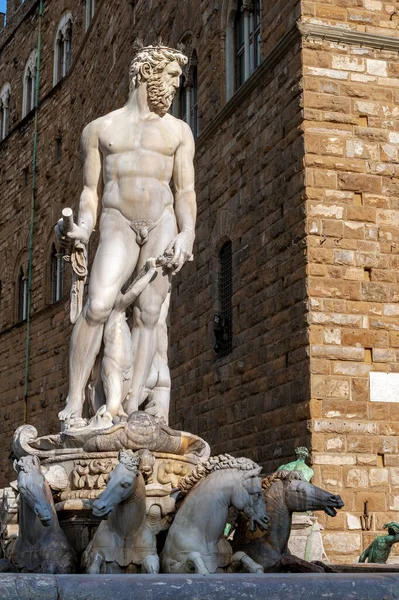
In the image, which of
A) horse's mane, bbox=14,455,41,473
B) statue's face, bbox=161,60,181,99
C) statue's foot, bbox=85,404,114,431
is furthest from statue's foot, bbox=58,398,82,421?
statue's face, bbox=161,60,181,99

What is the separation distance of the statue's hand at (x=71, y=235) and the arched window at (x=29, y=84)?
2439 centimetres

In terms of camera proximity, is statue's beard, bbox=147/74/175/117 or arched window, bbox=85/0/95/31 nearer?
statue's beard, bbox=147/74/175/117

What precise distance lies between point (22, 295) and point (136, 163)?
72.9ft

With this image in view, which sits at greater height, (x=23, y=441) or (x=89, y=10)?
(x=89, y=10)

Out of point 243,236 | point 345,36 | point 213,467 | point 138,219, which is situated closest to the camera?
point 213,467

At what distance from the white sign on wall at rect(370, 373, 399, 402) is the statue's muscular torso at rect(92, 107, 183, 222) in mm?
4895

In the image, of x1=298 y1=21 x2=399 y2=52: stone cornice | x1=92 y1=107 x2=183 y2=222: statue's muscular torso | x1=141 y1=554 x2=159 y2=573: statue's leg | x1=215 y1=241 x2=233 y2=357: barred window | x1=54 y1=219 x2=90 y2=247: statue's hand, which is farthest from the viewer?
x1=215 y1=241 x2=233 y2=357: barred window

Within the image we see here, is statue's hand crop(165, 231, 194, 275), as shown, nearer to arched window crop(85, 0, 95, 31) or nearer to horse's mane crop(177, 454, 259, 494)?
horse's mane crop(177, 454, 259, 494)

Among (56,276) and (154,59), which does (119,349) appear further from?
(56,276)

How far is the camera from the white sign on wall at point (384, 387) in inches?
457

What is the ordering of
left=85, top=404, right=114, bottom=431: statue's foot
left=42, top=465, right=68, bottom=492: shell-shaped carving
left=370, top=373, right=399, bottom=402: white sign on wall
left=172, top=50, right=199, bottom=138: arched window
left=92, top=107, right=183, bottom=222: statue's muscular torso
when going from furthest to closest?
left=172, top=50, right=199, bottom=138: arched window
left=370, top=373, right=399, bottom=402: white sign on wall
left=92, top=107, right=183, bottom=222: statue's muscular torso
left=85, top=404, right=114, bottom=431: statue's foot
left=42, top=465, right=68, bottom=492: shell-shaped carving

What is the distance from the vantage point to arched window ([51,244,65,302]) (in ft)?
87.5

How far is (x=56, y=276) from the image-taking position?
89.3ft

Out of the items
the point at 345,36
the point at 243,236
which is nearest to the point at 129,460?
the point at 345,36
